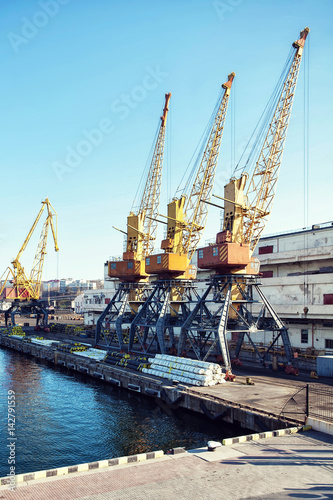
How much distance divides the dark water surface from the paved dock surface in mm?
8299

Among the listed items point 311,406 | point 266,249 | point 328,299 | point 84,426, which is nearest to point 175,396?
point 84,426

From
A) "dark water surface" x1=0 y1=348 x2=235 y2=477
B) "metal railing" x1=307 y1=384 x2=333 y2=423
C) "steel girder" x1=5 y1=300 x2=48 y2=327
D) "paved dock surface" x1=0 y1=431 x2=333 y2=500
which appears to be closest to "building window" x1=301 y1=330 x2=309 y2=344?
"metal railing" x1=307 y1=384 x2=333 y2=423

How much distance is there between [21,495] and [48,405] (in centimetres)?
2461

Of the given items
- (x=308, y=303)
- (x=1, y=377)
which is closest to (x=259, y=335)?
(x=308, y=303)

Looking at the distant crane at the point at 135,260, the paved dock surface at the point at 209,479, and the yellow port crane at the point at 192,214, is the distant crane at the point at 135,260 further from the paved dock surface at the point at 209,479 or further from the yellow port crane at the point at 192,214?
the paved dock surface at the point at 209,479

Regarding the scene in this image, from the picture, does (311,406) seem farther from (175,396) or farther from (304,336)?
(304,336)

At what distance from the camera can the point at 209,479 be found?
59.6 feet

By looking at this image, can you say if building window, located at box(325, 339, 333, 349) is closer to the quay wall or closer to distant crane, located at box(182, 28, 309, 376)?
distant crane, located at box(182, 28, 309, 376)

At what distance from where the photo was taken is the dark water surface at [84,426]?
27375 millimetres

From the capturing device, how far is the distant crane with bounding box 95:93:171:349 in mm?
70188

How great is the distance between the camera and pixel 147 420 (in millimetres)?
35469

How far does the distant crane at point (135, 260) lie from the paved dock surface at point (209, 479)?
4717cm

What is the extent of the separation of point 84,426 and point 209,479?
18.0 meters

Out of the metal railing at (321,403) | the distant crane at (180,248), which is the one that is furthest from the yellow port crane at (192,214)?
the metal railing at (321,403)
